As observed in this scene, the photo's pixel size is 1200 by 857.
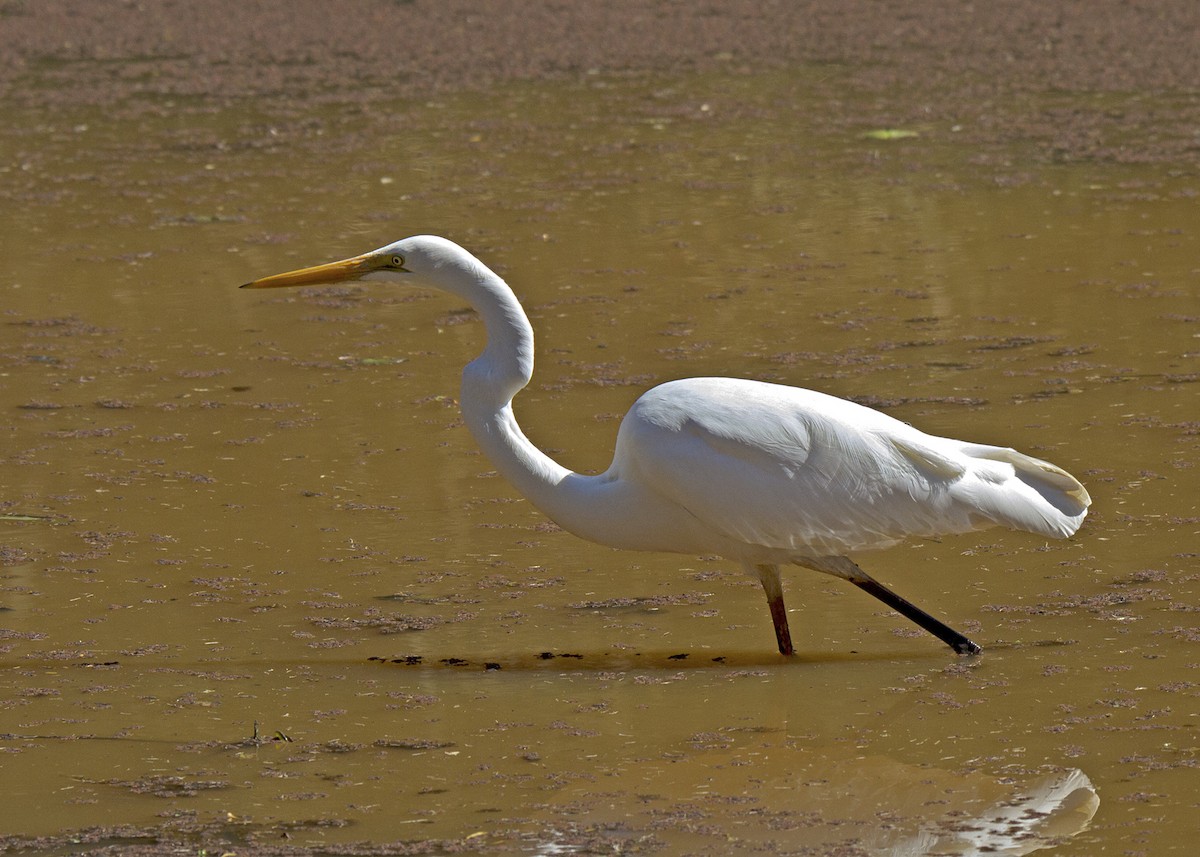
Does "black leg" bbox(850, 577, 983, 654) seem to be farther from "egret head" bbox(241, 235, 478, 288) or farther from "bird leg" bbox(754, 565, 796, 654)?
"egret head" bbox(241, 235, 478, 288)

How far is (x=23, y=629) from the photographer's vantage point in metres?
4.68

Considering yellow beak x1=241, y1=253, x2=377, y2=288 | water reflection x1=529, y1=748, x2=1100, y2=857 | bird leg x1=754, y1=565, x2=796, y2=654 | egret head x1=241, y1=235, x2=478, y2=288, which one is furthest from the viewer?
yellow beak x1=241, y1=253, x2=377, y2=288

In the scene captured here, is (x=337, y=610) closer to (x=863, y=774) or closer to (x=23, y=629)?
(x=23, y=629)

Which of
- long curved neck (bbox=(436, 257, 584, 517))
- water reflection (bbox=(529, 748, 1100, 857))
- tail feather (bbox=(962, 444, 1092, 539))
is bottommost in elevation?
water reflection (bbox=(529, 748, 1100, 857))

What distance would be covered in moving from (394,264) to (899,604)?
5.09ft

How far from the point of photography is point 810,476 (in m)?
4.38

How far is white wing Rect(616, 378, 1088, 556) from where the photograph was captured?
14.2ft

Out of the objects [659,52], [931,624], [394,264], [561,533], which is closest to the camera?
[931,624]

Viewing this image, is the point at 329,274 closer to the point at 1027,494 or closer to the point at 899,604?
the point at 899,604

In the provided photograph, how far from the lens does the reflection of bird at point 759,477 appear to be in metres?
4.34

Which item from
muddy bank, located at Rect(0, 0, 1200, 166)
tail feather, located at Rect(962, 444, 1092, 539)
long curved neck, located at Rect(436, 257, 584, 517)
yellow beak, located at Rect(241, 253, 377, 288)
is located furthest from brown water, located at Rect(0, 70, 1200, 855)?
muddy bank, located at Rect(0, 0, 1200, 166)

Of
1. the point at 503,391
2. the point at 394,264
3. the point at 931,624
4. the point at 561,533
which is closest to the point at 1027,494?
the point at 931,624

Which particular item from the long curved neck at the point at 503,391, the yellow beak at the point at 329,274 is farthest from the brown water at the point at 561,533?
the yellow beak at the point at 329,274

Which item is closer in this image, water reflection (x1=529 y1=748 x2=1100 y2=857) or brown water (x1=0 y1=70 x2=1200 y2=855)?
water reflection (x1=529 y1=748 x2=1100 y2=857)
